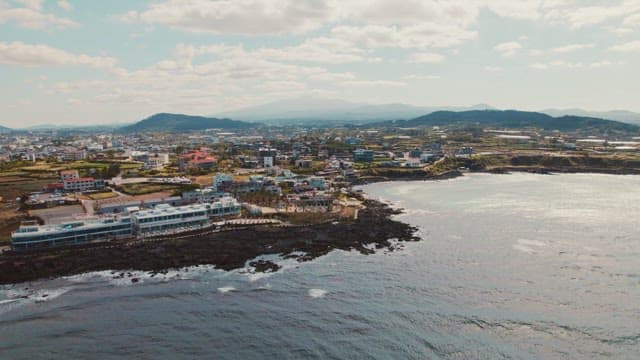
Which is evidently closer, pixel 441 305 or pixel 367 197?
pixel 441 305

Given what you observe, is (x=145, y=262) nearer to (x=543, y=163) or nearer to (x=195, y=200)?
(x=195, y=200)

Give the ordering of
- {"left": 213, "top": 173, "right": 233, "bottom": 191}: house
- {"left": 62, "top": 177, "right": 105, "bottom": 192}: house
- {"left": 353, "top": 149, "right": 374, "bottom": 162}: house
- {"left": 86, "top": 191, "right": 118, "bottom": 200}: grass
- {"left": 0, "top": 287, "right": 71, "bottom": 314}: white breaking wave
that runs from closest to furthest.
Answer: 1. {"left": 0, "top": 287, "right": 71, "bottom": 314}: white breaking wave
2. {"left": 86, "top": 191, "right": 118, "bottom": 200}: grass
3. {"left": 213, "top": 173, "right": 233, "bottom": 191}: house
4. {"left": 62, "top": 177, "right": 105, "bottom": 192}: house
5. {"left": 353, "top": 149, "right": 374, "bottom": 162}: house

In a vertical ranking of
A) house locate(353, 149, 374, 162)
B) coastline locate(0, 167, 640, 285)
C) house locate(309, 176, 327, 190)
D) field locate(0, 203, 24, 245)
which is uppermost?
house locate(353, 149, 374, 162)

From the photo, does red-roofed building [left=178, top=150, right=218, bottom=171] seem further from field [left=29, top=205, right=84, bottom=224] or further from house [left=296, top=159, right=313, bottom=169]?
field [left=29, top=205, right=84, bottom=224]

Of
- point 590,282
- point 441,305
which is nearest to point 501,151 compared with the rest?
point 590,282

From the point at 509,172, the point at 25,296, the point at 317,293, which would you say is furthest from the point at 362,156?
the point at 25,296

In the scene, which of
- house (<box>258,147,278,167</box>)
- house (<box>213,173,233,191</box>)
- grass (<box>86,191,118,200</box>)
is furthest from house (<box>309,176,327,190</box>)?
grass (<box>86,191,118,200</box>)

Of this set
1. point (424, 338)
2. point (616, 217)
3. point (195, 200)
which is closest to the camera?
point (424, 338)

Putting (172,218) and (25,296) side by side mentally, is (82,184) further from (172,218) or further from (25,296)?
(25,296)
